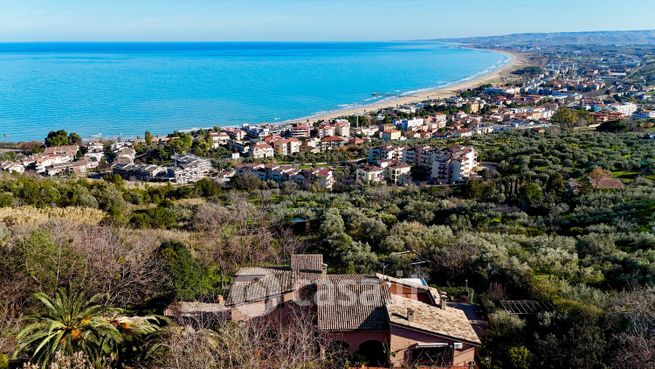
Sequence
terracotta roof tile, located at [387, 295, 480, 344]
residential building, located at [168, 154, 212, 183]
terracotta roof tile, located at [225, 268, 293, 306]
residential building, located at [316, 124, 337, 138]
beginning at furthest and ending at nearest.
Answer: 1. residential building, located at [316, 124, 337, 138]
2. residential building, located at [168, 154, 212, 183]
3. terracotta roof tile, located at [225, 268, 293, 306]
4. terracotta roof tile, located at [387, 295, 480, 344]

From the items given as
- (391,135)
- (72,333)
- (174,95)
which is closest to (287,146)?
(391,135)

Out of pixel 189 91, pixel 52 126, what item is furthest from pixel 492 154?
pixel 189 91

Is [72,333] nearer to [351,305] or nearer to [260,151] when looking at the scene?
[351,305]

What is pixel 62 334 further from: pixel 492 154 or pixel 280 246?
pixel 492 154

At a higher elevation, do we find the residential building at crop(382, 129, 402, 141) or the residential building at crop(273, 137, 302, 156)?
the residential building at crop(273, 137, 302, 156)

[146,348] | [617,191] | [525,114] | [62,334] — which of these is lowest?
[525,114]

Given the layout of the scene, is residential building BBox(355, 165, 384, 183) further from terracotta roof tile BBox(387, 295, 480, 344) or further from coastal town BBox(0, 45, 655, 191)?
terracotta roof tile BBox(387, 295, 480, 344)

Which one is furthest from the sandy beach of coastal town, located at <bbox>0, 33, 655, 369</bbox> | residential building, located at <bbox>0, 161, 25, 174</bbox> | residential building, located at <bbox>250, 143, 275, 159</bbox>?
coastal town, located at <bbox>0, 33, 655, 369</bbox>

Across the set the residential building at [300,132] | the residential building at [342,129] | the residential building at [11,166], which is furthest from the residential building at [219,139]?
the residential building at [11,166]
